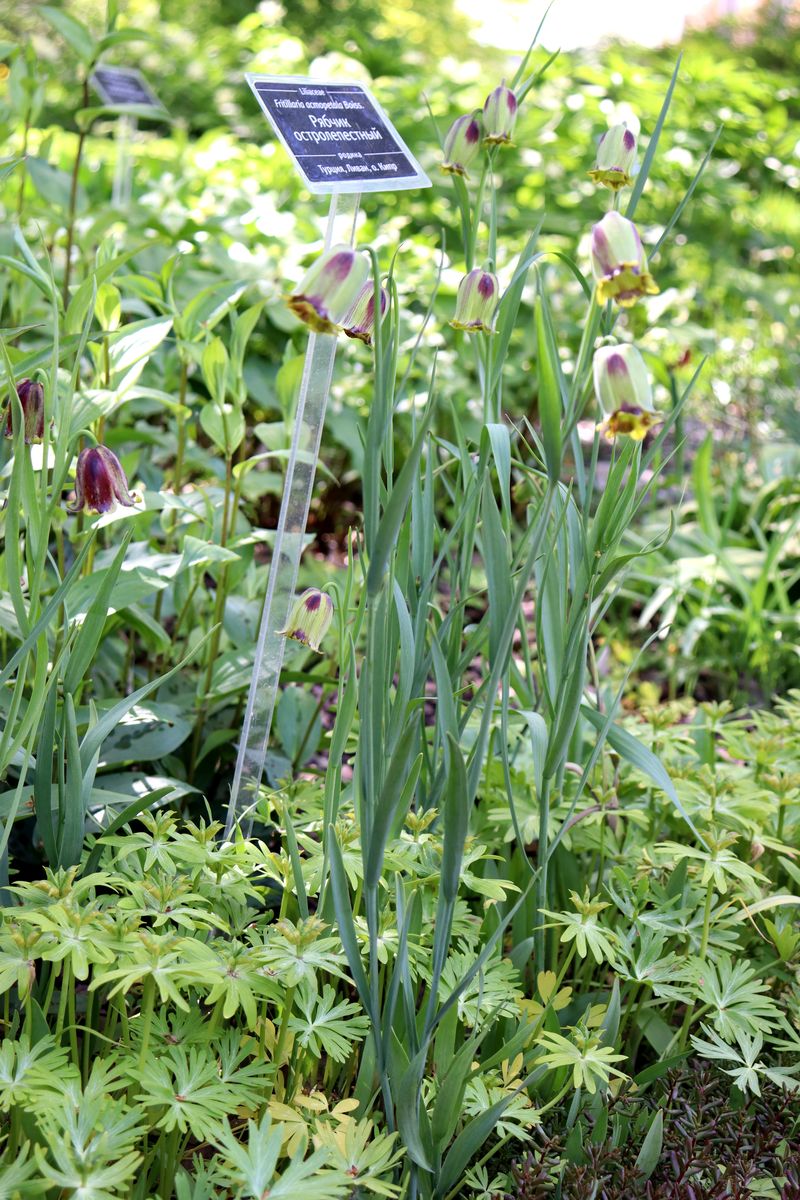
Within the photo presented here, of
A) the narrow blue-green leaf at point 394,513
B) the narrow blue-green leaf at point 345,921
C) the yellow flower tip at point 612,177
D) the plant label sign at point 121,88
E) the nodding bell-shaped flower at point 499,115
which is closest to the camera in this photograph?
the narrow blue-green leaf at point 394,513

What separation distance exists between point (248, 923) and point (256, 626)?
1.90 ft

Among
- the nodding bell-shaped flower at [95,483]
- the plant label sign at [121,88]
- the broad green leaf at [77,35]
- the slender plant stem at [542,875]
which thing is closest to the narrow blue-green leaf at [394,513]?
the slender plant stem at [542,875]

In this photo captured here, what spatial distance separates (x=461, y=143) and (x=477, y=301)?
0.73 feet

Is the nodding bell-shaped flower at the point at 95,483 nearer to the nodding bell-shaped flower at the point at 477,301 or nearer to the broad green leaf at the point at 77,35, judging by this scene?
the nodding bell-shaped flower at the point at 477,301

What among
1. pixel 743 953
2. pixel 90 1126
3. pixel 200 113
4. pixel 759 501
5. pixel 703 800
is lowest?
pixel 200 113

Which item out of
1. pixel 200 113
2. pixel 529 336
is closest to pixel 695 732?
pixel 529 336

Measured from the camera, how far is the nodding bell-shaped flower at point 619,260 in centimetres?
84

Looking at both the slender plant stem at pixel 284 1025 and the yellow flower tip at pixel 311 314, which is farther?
the slender plant stem at pixel 284 1025

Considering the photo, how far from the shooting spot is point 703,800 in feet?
4.37

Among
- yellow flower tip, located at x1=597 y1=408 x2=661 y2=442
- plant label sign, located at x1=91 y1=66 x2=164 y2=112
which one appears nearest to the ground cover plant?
yellow flower tip, located at x1=597 y1=408 x2=661 y2=442

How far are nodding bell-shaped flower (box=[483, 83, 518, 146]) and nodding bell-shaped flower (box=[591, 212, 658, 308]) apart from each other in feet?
1.19

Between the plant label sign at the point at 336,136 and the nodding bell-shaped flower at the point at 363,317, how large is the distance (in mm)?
125

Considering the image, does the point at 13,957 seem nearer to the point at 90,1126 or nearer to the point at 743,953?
the point at 90,1126

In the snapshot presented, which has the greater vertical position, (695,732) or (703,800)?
(703,800)
